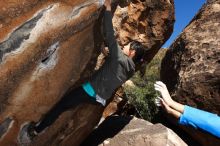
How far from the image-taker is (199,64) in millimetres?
8195

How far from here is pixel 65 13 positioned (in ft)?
18.9

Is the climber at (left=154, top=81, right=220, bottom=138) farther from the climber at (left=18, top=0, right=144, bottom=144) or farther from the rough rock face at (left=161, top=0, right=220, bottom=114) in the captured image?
the rough rock face at (left=161, top=0, right=220, bottom=114)

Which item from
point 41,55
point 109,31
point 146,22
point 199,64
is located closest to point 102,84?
point 109,31

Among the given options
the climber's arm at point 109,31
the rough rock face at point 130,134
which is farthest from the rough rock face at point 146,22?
the climber's arm at point 109,31

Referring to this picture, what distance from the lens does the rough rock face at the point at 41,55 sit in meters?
5.40

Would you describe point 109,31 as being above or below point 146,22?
above

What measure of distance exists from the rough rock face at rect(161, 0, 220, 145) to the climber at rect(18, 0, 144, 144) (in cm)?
182

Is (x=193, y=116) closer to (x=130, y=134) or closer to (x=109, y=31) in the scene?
(x=130, y=134)

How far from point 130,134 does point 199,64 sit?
82.7 inches

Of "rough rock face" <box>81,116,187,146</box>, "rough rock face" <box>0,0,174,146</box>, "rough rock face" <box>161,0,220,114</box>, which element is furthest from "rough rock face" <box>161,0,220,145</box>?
"rough rock face" <box>0,0,174,146</box>

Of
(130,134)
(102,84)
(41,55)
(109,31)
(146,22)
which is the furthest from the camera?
(146,22)

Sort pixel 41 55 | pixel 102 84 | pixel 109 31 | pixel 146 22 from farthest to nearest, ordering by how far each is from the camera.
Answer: pixel 146 22 → pixel 102 84 → pixel 109 31 → pixel 41 55

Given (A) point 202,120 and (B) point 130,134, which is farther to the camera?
(B) point 130,134

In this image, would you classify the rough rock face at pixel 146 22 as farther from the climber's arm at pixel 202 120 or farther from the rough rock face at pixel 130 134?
the climber's arm at pixel 202 120
